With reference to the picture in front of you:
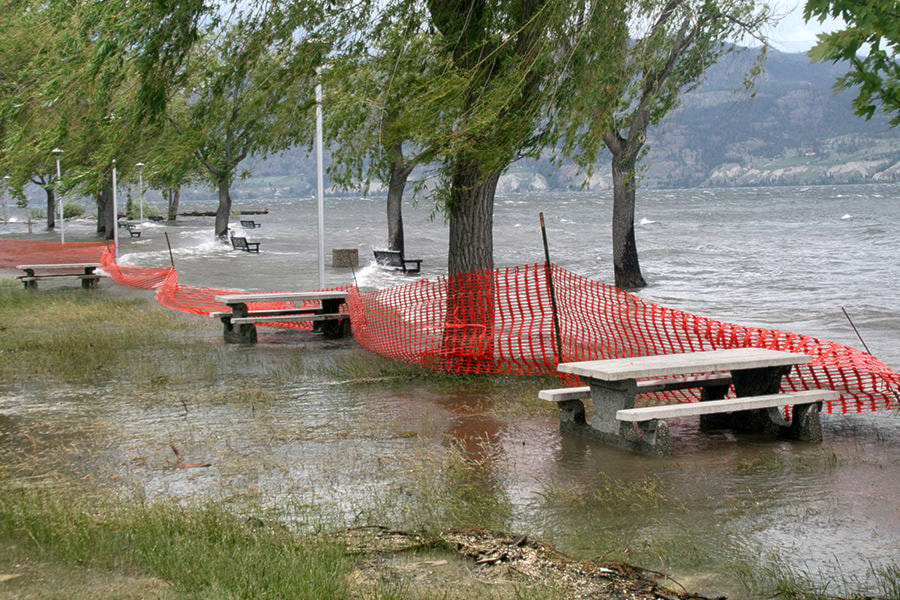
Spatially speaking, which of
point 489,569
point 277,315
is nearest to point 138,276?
point 277,315

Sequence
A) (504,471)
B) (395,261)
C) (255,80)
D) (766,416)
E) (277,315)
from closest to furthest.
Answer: (504,471), (766,416), (255,80), (277,315), (395,261)

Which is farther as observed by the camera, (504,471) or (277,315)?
(277,315)

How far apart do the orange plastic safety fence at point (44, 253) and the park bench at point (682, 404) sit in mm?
24195

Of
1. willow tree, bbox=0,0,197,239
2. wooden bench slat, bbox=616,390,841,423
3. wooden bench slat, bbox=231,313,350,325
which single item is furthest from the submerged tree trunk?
wooden bench slat, bbox=616,390,841,423

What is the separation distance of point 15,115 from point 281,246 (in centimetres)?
4700

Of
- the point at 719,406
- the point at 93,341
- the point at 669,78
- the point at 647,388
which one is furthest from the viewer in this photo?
the point at 669,78

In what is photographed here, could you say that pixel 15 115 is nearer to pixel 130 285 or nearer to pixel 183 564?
pixel 183 564

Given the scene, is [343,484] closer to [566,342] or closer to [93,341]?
[566,342]

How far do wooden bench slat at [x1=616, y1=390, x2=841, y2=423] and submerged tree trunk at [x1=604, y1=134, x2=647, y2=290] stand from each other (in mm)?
14891

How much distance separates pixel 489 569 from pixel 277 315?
11.0 m

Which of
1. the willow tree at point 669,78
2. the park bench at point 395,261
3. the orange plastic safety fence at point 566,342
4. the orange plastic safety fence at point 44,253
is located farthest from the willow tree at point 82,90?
the park bench at point 395,261

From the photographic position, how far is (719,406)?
8000 mm

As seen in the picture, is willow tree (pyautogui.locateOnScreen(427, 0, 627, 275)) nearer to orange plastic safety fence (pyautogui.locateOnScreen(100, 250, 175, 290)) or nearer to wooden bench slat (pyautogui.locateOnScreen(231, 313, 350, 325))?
wooden bench slat (pyautogui.locateOnScreen(231, 313, 350, 325))

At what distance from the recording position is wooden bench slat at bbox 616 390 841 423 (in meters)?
7.66
